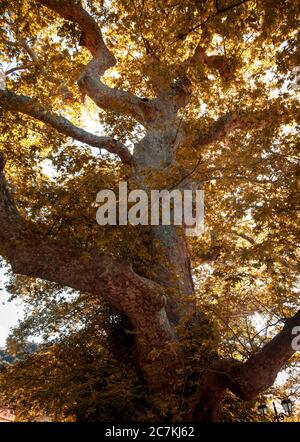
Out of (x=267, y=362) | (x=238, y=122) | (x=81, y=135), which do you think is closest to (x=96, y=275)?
(x=267, y=362)

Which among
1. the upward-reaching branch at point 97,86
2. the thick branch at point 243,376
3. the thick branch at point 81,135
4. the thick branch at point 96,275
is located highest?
the upward-reaching branch at point 97,86

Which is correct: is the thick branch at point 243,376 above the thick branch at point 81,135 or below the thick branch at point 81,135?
below

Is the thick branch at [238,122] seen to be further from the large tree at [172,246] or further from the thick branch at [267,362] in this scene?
the thick branch at [267,362]

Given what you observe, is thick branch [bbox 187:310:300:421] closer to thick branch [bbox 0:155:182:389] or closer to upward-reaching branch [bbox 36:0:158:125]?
thick branch [bbox 0:155:182:389]

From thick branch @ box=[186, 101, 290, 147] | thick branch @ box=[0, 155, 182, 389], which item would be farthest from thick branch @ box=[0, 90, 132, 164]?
thick branch @ box=[0, 155, 182, 389]

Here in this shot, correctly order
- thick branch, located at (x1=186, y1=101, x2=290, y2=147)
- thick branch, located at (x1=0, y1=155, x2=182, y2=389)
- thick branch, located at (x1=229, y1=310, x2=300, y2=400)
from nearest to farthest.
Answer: thick branch, located at (x1=229, y1=310, x2=300, y2=400)
thick branch, located at (x1=0, y1=155, x2=182, y2=389)
thick branch, located at (x1=186, y1=101, x2=290, y2=147)

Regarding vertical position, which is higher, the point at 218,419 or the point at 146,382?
the point at 146,382

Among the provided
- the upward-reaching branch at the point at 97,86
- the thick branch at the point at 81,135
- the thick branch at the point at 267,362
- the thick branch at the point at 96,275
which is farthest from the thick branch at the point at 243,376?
the upward-reaching branch at the point at 97,86

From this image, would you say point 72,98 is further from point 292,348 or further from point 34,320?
point 292,348

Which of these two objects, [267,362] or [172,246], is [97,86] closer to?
[172,246]

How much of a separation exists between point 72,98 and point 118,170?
24.0 ft
